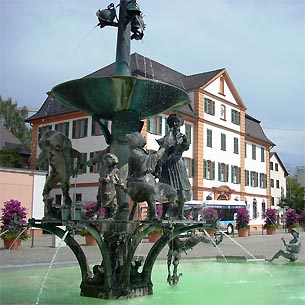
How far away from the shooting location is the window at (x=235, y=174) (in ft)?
165

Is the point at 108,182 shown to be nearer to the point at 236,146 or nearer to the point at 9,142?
the point at 9,142

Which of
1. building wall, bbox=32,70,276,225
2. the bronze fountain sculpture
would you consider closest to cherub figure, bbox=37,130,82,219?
the bronze fountain sculpture

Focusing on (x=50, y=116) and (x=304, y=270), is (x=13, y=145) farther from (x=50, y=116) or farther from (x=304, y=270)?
(x=304, y=270)

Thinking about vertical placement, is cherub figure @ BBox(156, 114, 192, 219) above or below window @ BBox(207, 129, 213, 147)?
below

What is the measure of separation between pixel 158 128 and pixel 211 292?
31.2 meters

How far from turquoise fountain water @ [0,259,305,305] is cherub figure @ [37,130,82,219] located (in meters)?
1.36

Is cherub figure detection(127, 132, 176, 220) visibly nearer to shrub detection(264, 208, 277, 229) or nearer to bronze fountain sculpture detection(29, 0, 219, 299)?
bronze fountain sculpture detection(29, 0, 219, 299)

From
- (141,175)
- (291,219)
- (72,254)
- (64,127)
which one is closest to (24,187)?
(64,127)

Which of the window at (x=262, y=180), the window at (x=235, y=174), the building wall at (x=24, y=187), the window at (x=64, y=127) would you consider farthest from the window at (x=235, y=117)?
the building wall at (x=24, y=187)

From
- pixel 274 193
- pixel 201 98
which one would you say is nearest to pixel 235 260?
pixel 201 98

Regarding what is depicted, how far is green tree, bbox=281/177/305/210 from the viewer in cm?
6900

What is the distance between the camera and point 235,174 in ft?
167

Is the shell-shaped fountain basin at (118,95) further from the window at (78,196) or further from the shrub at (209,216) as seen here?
the window at (78,196)

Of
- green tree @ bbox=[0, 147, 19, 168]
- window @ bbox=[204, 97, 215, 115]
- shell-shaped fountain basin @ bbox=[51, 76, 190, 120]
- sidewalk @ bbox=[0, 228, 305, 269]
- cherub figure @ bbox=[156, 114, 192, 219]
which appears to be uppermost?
window @ bbox=[204, 97, 215, 115]
